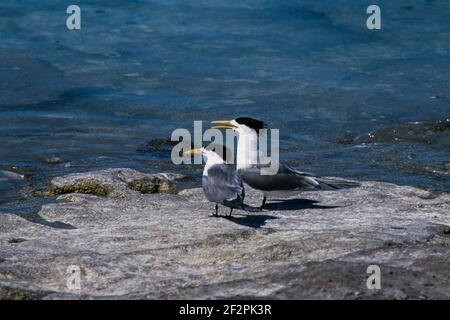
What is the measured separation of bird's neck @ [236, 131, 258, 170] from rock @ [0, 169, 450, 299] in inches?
14.5

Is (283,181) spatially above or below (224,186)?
below

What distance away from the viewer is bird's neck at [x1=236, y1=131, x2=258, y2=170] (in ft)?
27.3

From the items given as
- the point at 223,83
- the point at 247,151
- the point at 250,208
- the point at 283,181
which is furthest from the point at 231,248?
the point at 223,83

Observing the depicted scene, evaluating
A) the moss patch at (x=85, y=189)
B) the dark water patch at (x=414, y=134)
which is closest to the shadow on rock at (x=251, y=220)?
the moss patch at (x=85, y=189)

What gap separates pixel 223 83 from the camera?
15.5 meters

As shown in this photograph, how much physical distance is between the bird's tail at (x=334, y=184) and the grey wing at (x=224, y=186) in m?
0.81

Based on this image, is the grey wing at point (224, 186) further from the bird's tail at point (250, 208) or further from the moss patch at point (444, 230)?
the moss patch at point (444, 230)

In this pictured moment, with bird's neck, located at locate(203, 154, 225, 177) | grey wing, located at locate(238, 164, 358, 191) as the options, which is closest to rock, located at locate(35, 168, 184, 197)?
bird's neck, located at locate(203, 154, 225, 177)

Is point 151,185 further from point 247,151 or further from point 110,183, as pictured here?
point 247,151

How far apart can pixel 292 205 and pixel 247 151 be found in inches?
24.7

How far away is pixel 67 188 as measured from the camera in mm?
8789
